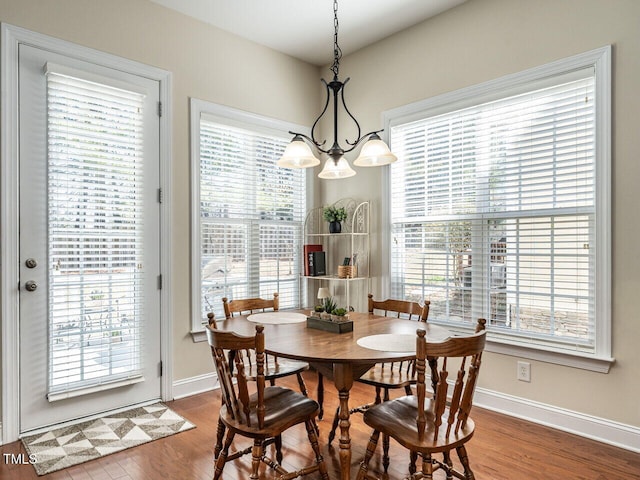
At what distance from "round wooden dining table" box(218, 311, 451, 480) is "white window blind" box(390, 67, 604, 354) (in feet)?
2.98

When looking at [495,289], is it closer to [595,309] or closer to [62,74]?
[595,309]

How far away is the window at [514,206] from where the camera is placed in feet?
8.61

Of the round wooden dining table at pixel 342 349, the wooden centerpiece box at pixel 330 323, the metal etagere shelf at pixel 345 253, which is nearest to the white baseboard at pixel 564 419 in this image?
the round wooden dining table at pixel 342 349

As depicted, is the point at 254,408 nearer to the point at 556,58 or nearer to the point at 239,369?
the point at 239,369

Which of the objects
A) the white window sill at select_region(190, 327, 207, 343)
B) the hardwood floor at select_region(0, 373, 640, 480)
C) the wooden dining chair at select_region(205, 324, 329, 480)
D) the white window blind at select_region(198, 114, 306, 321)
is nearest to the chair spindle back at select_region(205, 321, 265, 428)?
the wooden dining chair at select_region(205, 324, 329, 480)

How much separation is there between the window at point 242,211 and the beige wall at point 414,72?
128 mm

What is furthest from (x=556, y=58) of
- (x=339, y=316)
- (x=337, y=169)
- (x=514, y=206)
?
(x=339, y=316)

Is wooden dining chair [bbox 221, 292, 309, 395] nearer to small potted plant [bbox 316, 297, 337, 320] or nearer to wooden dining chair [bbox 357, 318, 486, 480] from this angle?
small potted plant [bbox 316, 297, 337, 320]

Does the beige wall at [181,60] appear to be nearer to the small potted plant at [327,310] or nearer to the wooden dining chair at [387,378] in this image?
the small potted plant at [327,310]

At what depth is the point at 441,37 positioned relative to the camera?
336 cm

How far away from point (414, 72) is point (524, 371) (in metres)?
2.47

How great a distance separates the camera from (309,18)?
11.3ft

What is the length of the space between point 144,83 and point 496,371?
10.9 ft

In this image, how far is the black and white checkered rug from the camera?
2367 millimetres
